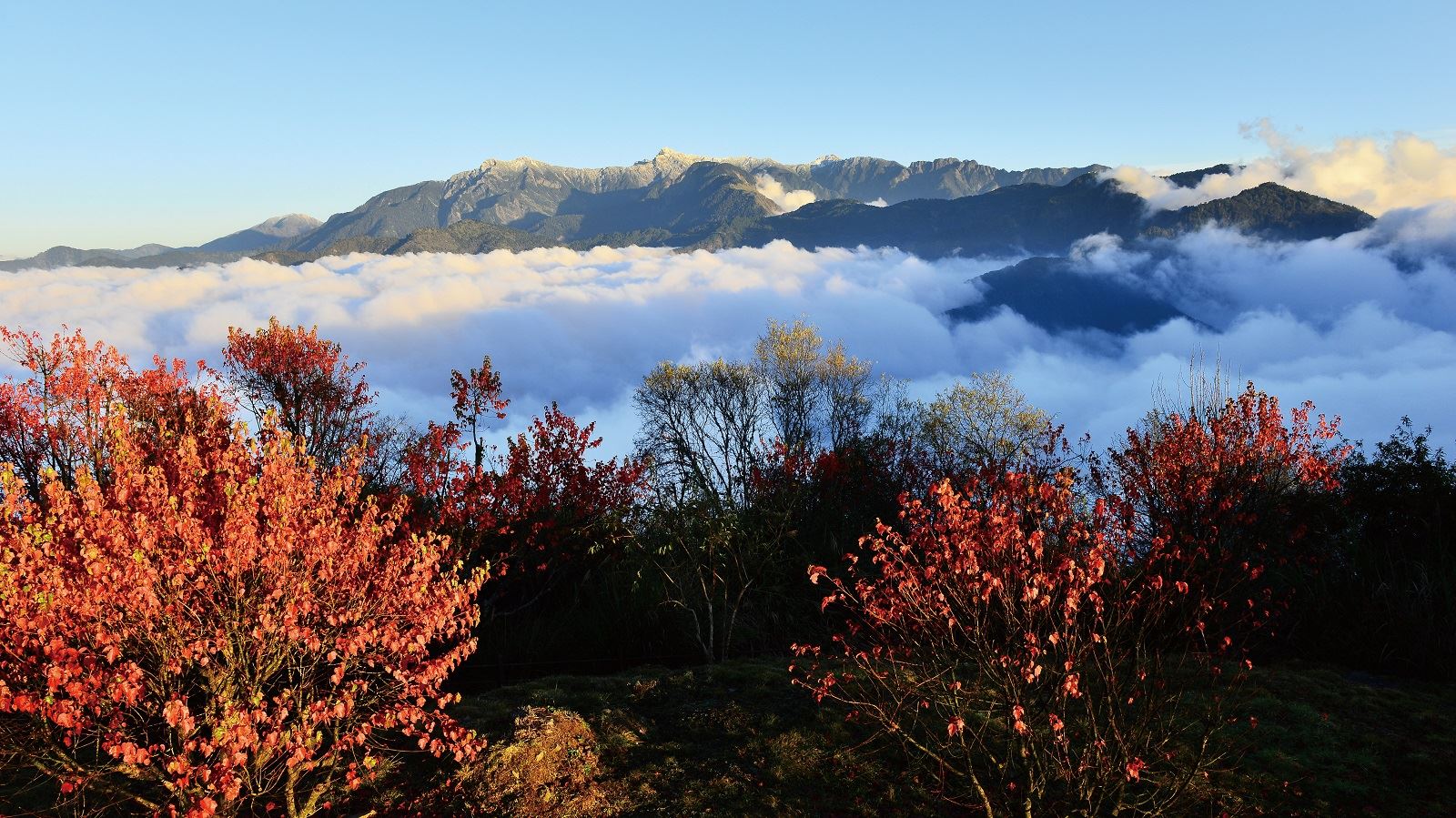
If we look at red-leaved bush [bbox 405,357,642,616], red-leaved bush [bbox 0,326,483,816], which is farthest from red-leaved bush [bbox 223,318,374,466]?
red-leaved bush [bbox 0,326,483,816]

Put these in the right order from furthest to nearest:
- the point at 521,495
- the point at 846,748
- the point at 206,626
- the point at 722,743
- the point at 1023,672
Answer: the point at 521,495 < the point at 722,743 < the point at 846,748 < the point at 206,626 < the point at 1023,672

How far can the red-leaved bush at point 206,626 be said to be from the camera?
314 inches

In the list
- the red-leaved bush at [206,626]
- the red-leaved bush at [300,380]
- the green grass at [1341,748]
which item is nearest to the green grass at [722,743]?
the red-leaved bush at [206,626]

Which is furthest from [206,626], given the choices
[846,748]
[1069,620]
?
[1069,620]

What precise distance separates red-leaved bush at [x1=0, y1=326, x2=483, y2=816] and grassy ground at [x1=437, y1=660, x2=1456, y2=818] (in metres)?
2.17

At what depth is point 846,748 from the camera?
10.5 meters

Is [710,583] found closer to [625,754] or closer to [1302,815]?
[625,754]

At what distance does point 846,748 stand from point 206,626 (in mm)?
7175

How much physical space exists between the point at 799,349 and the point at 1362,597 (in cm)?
4751

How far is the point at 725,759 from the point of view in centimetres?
1034

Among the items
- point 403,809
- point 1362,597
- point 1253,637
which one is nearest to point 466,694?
point 403,809

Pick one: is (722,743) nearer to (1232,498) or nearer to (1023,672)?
(1023,672)

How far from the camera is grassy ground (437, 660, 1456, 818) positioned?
936 cm

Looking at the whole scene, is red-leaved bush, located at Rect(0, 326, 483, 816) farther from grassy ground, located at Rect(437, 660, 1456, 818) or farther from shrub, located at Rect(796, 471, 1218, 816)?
shrub, located at Rect(796, 471, 1218, 816)
